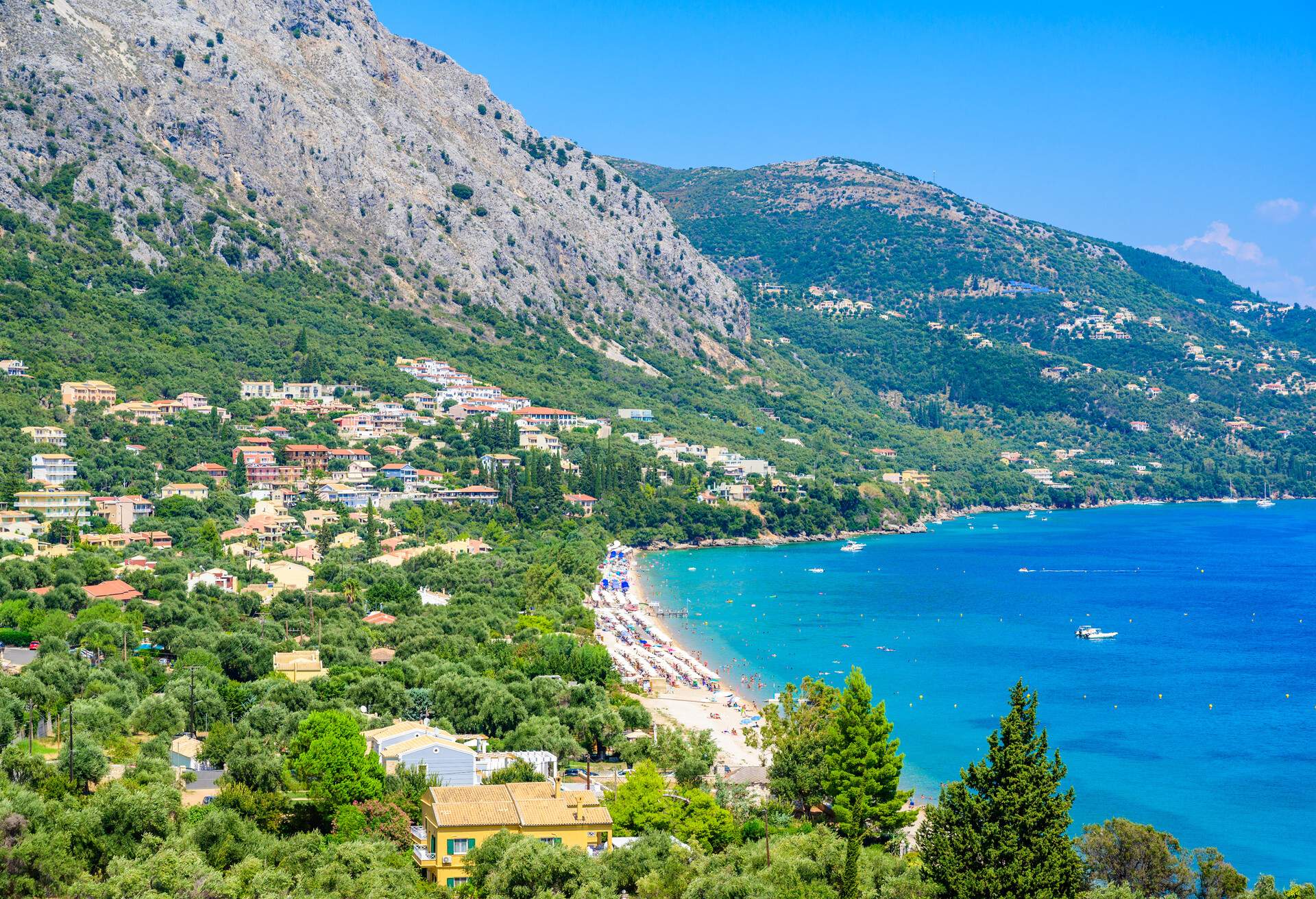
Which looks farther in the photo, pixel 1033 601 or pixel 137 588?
pixel 1033 601

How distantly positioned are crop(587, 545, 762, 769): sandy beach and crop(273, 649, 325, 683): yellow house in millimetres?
11089

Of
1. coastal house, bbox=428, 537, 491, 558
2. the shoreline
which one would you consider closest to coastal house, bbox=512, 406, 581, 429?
the shoreline

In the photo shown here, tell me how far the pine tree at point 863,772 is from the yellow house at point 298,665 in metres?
16.6

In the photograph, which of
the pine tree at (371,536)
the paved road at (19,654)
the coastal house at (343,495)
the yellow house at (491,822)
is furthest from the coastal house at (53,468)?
the yellow house at (491,822)

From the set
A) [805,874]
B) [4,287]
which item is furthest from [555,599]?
[4,287]

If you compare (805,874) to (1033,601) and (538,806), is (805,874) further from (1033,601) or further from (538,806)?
(1033,601)

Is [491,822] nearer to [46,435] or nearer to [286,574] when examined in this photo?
[286,574]

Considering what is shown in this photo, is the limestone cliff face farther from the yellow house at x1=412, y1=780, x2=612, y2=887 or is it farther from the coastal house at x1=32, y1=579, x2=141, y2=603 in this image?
the yellow house at x1=412, y1=780, x2=612, y2=887

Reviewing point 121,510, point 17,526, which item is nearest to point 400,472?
point 121,510

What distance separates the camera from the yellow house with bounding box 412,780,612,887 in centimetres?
2697

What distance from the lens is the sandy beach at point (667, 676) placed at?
43.7 m

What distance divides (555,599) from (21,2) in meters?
83.7

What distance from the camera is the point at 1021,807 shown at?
75.2 feet

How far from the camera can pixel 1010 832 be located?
22781 mm
